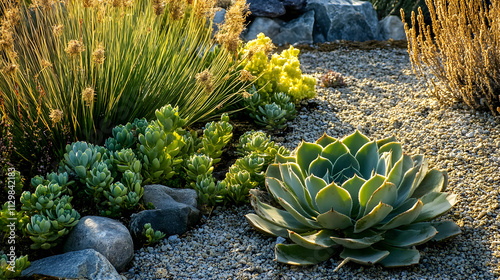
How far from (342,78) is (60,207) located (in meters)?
3.27

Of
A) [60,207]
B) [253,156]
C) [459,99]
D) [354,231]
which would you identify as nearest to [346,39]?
[459,99]

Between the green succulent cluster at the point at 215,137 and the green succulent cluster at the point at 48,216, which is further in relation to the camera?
the green succulent cluster at the point at 215,137

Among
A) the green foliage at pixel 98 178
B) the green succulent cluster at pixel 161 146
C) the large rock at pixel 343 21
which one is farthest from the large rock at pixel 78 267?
the large rock at pixel 343 21

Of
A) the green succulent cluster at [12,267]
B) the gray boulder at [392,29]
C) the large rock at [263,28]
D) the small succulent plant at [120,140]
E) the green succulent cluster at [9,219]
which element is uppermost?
the small succulent plant at [120,140]

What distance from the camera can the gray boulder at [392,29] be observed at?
23.5 ft

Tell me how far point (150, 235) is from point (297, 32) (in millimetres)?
4947

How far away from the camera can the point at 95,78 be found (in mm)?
3062

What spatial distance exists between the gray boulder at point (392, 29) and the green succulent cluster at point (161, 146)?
5.05 metres

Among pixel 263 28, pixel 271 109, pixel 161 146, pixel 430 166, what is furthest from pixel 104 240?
pixel 263 28

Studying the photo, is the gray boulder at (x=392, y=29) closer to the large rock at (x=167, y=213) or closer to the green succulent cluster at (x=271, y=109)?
the green succulent cluster at (x=271, y=109)

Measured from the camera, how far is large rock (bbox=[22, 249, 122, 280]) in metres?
2.21

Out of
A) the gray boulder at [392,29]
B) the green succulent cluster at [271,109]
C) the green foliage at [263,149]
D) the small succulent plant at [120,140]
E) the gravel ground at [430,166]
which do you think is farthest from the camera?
the gray boulder at [392,29]

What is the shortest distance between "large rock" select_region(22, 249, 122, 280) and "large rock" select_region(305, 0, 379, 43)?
5.41 metres

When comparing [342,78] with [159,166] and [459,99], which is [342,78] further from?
[159,166]
